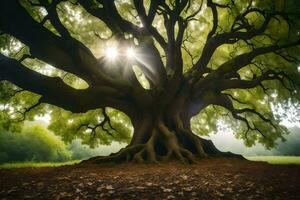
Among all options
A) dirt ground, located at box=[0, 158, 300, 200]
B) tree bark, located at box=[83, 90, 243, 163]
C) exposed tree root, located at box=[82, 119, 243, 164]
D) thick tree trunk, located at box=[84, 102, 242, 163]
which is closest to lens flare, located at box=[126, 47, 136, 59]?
tree bark, located at box=[83, 90, 243, 163]

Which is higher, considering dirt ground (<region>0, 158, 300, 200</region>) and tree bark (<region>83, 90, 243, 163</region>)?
tree bark (<region>83, 90, 243, 163</region>)

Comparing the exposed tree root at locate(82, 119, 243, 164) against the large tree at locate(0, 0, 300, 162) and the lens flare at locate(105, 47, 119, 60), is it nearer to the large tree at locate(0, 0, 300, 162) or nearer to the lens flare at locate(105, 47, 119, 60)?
the large tree at locate(0, 0, 300, 162)

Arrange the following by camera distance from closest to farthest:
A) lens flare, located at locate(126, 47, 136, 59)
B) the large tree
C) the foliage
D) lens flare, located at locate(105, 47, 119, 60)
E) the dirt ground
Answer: the dirt ground → the large tree → lens flare, located at locate(126, 47, 136, 59) → lens flare, located at locate(105, 47, 119, 60) → the foliage

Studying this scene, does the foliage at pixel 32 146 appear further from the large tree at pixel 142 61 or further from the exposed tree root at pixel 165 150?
the exposed tree root at pixel 165 150

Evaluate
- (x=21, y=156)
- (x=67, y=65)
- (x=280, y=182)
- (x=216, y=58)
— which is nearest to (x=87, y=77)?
(x=67, y=65)

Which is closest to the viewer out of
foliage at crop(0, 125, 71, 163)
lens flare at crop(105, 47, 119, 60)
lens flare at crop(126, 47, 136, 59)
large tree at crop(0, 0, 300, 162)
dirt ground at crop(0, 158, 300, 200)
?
dirt ground at crop(0, 158, 300, 200)

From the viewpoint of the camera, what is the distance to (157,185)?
6.75 meters

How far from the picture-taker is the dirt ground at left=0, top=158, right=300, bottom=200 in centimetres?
595

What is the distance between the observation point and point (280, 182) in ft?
23.7

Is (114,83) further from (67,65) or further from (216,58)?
(216,58)

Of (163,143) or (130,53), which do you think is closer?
(163,143)

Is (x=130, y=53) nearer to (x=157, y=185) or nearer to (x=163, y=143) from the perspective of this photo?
(x=163, y=143)

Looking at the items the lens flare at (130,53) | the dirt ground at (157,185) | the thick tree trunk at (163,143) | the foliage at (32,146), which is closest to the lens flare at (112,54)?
the lens flare at (130,53)

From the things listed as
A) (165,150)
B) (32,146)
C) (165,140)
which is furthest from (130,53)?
(32,146)
